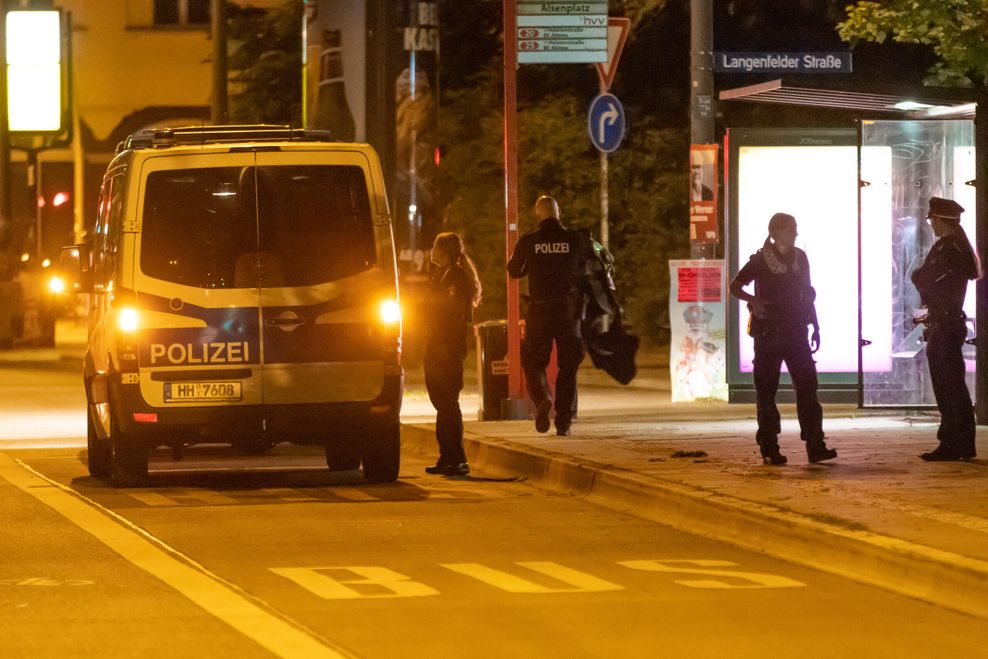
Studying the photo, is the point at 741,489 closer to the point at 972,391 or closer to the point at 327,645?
the point at 327,645

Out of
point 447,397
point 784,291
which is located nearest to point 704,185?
point 447,397

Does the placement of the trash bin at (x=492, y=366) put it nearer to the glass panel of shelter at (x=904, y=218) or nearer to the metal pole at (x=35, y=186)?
the glass panel of shelter at (x=904, y=218)

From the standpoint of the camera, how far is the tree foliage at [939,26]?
55.3 feet

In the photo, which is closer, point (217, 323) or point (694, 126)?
point (217, 323)

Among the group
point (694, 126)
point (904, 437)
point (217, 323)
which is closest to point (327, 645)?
point (217, 323)

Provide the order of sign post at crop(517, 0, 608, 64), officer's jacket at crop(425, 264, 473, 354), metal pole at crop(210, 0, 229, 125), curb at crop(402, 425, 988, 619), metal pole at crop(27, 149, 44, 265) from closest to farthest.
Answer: curb at crop(402, 425, 988, 619) → officer's jacket at crop(425, 264, 473, 354) → sign post at crop(517, 0, 608, 64) → metal pole at crop(210, 0, 229, 125) → metal pole at crop(27, 149, 44, 265)

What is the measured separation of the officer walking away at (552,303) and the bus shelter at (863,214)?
6.69 feet

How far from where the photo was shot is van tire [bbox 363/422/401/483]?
1407 cm

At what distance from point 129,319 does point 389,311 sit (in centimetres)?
171

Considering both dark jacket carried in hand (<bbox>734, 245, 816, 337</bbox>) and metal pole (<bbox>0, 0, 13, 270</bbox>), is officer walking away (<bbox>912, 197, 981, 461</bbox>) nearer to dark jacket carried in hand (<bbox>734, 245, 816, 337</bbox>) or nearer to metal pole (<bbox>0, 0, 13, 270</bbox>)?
dark jacket carried in hand (<bbox>734, 245, 816, 337</bbox>)

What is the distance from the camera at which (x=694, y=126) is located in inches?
779

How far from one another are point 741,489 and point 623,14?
705 inches

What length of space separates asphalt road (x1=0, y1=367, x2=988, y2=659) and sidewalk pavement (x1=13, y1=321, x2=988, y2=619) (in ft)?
0.81

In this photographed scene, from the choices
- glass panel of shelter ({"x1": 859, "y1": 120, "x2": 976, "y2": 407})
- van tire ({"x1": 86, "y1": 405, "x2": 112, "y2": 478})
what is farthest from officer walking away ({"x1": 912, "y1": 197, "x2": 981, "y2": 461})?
van tire ({"x1": 86, "y1": 405, "x2": 112, "y2": 478})
